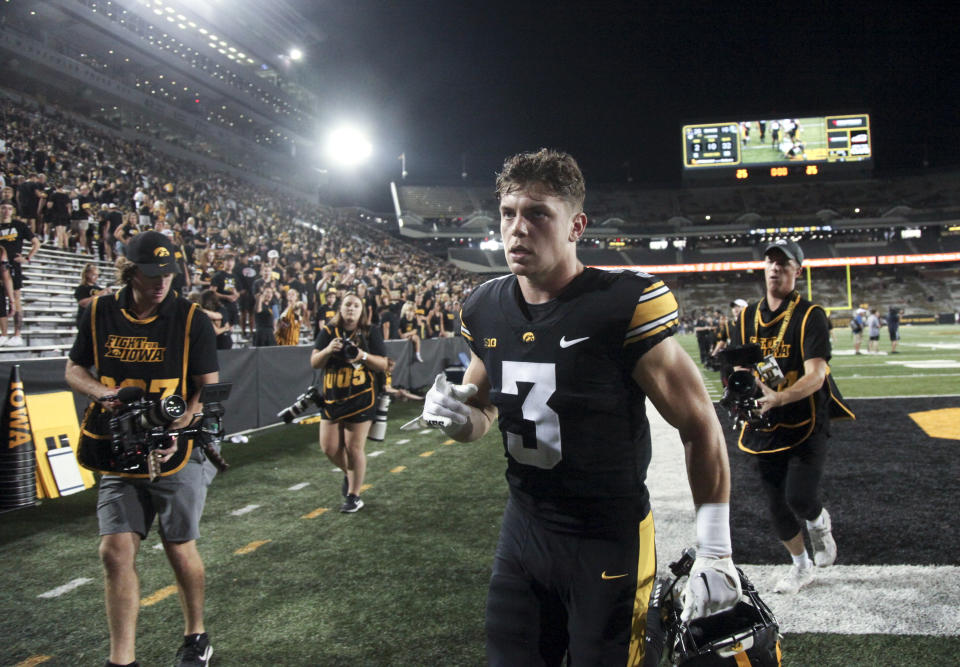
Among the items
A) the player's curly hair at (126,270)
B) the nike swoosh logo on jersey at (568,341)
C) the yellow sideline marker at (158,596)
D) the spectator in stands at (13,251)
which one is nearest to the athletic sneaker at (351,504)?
the yellow sideline marker at (158,596)

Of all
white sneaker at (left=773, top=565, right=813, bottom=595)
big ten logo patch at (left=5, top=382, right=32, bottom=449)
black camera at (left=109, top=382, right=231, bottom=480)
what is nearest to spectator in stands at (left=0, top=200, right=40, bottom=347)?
big ten logo patch at (left=5, top=382, right=32, bottom=449)

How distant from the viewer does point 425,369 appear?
1755 centimetres

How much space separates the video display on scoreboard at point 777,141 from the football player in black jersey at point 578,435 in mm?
50430

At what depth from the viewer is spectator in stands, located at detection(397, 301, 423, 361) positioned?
16.0m

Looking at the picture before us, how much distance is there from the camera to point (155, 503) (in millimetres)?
3254

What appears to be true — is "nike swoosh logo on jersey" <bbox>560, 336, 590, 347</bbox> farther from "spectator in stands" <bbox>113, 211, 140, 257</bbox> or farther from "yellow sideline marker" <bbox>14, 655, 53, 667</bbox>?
"spectator in stands" <bbox>113, 211, 140, 257</bbox>

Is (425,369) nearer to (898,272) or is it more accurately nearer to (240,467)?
(240,467)

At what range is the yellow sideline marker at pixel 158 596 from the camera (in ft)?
13.8

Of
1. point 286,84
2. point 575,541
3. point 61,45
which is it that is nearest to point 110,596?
point 575,541

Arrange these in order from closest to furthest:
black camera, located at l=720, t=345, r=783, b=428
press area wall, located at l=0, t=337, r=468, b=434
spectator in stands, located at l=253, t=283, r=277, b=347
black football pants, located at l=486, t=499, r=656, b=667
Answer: black football pants, located at l=486, t=499, r=656, b=667 → black camera, located at l=720, t=345, r=783, b=428 → press area wall, located at l=0, t=337, r=468, b=434 → spectator in stands, located at l=253, t=283, r=277, b=347

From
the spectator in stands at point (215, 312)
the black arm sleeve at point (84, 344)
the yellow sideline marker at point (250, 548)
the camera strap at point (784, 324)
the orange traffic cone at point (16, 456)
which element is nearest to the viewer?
the black arm sleeve at point (84, 344)

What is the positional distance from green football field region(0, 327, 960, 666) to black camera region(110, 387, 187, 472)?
118 cm

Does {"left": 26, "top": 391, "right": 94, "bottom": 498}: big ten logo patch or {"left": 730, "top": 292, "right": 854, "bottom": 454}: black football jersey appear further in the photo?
{"left": 26, "top": 391, "right": 94, "bottom": 498}: big ten logo patch

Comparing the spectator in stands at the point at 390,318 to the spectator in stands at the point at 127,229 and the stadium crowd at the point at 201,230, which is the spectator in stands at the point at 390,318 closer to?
the stadium crowd at the point at 201,230
